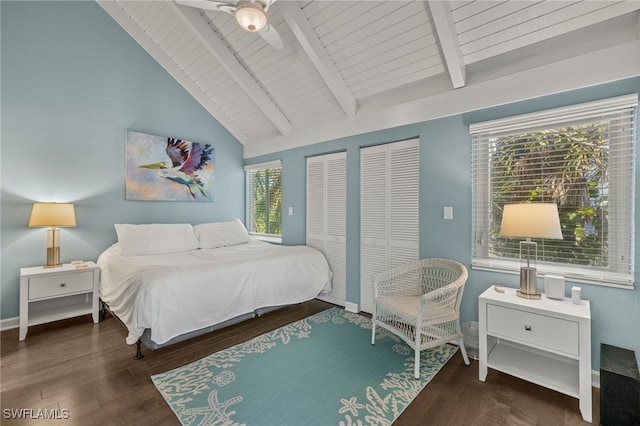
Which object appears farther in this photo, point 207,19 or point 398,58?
point 207,19

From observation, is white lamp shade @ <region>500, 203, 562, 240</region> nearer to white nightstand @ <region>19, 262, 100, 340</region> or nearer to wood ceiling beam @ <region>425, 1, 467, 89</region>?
wood ceiling beam @ <region>425, 1, 467, 89</region>

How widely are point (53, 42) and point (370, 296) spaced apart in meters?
4.66

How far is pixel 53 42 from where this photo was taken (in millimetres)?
3107

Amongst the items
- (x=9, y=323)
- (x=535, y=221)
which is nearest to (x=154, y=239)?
(x=9, y=323)

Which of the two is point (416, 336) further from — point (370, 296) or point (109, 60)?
point (109, 60)

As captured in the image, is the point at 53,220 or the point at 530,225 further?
the point at 53,220

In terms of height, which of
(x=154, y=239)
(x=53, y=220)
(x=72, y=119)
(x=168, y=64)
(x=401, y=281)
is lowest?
(x=401, y=281)

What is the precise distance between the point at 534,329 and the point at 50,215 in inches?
173

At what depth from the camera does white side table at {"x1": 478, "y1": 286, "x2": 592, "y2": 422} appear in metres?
1.69

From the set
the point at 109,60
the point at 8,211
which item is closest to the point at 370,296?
the point at 8,211

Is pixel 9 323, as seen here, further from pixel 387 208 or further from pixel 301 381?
pixel 387 208

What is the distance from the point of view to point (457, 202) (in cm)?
260

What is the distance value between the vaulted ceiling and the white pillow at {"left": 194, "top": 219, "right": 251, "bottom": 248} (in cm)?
149

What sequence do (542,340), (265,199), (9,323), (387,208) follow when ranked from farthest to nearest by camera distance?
(265,199) < (387,208) < (9,323) < (542,340)
